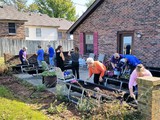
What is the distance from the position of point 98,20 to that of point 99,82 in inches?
290

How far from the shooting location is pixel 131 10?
11.3 metres

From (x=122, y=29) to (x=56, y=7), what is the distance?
3432 cm

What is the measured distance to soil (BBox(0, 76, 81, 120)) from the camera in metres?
5.37

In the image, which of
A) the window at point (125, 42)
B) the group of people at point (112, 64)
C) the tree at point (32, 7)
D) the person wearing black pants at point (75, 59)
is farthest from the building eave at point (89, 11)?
the tree at point (32, 7)

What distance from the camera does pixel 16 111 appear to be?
5461mm

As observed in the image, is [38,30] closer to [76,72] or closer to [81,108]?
[76,72]

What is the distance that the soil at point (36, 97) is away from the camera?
5.37m

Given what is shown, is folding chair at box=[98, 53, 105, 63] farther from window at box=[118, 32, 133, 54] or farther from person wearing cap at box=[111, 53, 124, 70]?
person wearing cap at box=[111, 53, 124, 70]

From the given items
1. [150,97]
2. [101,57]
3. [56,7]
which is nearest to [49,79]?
[150,97]

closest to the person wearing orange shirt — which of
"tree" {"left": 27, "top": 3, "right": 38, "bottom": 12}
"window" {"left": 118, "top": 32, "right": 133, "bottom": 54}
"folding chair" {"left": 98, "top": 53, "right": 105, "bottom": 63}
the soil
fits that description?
the soil

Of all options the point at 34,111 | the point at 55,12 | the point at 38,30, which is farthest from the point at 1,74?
the point at 55,12

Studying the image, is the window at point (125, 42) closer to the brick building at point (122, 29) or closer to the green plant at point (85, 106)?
the brick building at point (122, 29)

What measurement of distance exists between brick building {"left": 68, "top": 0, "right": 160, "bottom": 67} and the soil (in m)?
6.30

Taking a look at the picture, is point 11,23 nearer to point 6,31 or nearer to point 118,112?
point 6,31
